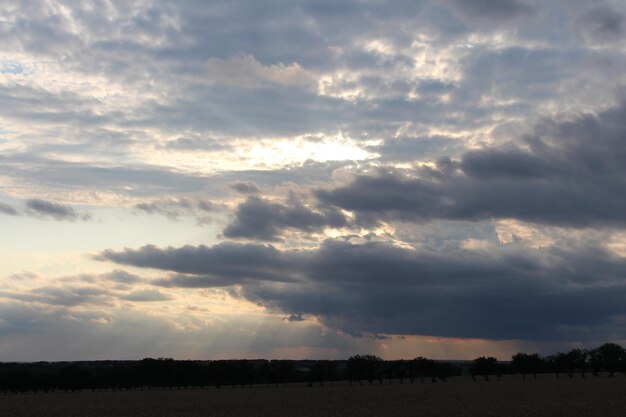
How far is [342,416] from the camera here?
81750mm

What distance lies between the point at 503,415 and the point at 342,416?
18.3 m

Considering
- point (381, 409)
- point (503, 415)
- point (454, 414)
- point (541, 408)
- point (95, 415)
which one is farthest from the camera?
point (95, 415)

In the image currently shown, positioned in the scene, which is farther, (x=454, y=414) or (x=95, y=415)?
(x=95, y=415)

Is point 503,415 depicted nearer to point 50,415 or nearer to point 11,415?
point 50,415

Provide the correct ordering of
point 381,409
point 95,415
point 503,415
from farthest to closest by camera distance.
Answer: point 95,415, point 381,409, point 503,415

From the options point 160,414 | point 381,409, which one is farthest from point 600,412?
point 160,414

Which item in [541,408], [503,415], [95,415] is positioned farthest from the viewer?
[95,415]

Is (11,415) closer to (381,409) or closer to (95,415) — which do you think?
(95,415)

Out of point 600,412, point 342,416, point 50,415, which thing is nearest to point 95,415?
point 50,415

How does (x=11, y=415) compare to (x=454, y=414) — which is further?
(x=11, y=415)

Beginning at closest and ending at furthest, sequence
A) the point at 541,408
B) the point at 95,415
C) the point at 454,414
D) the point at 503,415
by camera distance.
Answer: the point at 503,415
the point at 454,414
the point at 541,408
the point at 95,415

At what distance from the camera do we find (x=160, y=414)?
99.6 metres

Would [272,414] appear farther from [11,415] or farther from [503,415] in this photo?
[11,415]

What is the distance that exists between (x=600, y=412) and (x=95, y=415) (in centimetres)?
6800
